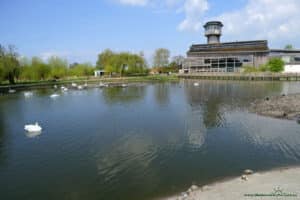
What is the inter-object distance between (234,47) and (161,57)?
117 feet

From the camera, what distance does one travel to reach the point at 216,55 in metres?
117

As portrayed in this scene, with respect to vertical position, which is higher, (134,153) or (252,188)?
(252,188)

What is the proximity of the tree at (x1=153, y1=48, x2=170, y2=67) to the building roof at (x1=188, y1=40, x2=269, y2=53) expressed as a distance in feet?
41.7

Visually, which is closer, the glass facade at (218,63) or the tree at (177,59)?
the glass facade at (218,63)

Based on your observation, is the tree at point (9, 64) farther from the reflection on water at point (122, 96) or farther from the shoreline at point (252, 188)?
the shoreline at point (252, 188)

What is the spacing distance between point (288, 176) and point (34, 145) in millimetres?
16412

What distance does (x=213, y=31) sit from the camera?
132375 mm

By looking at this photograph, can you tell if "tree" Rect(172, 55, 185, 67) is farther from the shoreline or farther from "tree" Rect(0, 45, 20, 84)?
the shoreline

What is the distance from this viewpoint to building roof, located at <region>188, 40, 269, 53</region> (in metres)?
110

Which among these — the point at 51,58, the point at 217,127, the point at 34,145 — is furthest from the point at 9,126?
the point at 51,58

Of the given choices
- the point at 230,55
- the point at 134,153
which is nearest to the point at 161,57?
the point at 230,55

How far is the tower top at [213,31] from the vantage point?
435 ft

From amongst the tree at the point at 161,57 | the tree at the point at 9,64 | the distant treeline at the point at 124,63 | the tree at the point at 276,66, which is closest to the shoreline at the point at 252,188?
the tree at the point at 9,64

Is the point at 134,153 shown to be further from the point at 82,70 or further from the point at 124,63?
the point at 82,70
